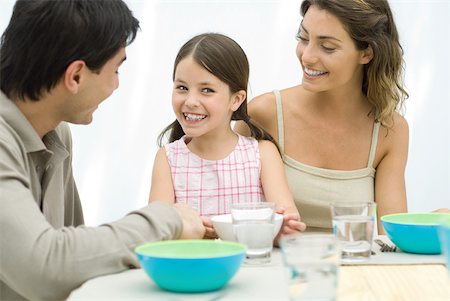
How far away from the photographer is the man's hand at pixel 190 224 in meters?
1.40

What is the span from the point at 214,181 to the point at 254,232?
0.81m

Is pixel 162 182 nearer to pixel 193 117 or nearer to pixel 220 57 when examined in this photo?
pixel 193 117

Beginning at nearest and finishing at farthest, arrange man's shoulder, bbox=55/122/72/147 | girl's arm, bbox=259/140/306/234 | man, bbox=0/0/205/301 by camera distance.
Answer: man, bbox=0/0/205/301, man's shoulder, bbox=55/122/72/147, girl's arm, bbox=259/140/306/234

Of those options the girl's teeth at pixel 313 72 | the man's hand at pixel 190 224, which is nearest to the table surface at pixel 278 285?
the man's hand at pixel 190 224

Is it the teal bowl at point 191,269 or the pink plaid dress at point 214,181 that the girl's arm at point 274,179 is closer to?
the pink plaid dress at point 214,181

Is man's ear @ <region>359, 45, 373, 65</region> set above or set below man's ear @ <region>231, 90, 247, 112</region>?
above

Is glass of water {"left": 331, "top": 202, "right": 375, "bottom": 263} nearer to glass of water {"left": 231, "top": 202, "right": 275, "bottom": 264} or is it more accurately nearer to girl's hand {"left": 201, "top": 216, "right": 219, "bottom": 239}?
glass of water {"left": 231, "top": 202, "right": 275, "bottom": 264}

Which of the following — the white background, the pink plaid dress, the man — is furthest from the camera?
the white background

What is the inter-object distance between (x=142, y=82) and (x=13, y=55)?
2.18 m

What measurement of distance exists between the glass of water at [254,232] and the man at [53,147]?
118mm

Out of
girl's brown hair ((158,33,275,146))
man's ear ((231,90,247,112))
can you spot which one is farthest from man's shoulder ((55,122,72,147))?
man's ear ((231,90,247,112))

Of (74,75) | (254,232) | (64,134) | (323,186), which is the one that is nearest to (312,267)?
(254,232)

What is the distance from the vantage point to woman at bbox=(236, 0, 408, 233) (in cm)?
224

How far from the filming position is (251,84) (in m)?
3.64
